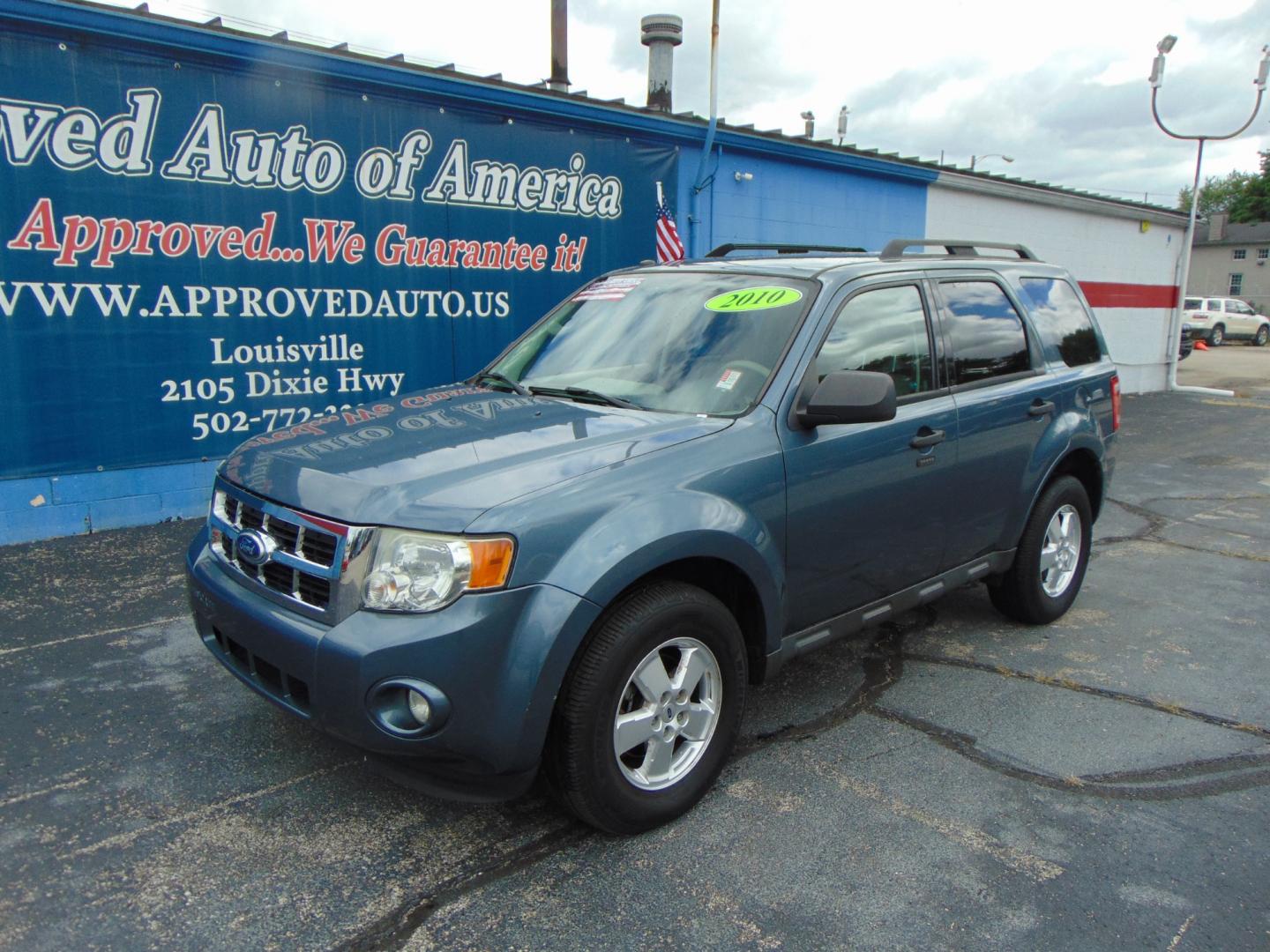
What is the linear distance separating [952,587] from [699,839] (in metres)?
1.90

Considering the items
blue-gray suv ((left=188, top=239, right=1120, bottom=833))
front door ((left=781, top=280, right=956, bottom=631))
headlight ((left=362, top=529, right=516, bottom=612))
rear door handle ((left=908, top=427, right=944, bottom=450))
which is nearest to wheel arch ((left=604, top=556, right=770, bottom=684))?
blue-gray suv ((left=188, top=239, right=1120, bottom=833))

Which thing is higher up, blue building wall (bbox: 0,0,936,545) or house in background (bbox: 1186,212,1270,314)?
house in background (bbox: 1186,212,1270,314)

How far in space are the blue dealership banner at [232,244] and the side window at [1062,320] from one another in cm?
496

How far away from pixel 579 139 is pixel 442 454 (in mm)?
6761

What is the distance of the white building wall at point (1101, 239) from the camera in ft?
45.1

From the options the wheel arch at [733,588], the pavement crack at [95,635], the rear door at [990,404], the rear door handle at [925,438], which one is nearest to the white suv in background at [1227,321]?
Result: the rear door at [990,404]

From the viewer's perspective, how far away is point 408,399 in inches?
156

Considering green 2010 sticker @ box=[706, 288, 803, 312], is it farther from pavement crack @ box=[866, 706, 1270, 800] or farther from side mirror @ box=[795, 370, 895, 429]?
pavement crack @ box=[866, 706, 1270, 800]

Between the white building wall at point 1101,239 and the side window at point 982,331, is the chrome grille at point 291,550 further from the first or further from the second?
the white building wall at point 1101,239

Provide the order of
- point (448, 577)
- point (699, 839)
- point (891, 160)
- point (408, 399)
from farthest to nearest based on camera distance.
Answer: point (891, 160) → point (408, 399) → point (699, 839) → point (448, 577)

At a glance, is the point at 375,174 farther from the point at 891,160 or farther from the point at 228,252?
the point at 891,160

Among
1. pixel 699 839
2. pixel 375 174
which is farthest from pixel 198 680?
pixel 375 174

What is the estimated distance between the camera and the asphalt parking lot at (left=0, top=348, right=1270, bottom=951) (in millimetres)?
2574

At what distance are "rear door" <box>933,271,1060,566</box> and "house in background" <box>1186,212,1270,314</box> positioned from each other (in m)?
64.1
